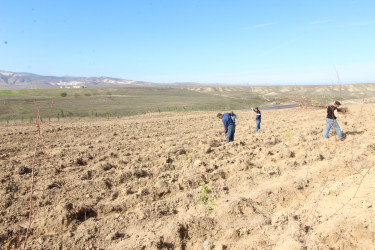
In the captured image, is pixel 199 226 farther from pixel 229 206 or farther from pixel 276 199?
pixel 276 199

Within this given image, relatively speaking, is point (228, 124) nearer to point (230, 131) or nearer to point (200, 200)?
point (230, 131)

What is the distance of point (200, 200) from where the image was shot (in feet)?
14.8

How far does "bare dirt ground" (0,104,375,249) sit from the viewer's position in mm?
3453

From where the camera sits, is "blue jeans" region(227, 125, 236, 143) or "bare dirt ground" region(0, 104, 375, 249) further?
"blue jeans" region(227, 125, 236, 143)

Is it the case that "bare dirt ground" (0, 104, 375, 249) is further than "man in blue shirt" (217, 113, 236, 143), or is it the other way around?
"man in blue shirt" (217, 113, 236, 143)

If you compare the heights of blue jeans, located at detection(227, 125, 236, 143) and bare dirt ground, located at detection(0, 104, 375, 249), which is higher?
blue jeans, located at detection(227, 125, 236, 143)

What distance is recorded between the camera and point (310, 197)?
4.44 meters

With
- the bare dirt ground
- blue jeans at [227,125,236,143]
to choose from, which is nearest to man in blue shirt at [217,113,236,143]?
blue jeans at [227,125,236,143]

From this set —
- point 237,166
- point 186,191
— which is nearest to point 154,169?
point 186,191

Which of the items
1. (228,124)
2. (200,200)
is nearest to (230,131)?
(228,124)

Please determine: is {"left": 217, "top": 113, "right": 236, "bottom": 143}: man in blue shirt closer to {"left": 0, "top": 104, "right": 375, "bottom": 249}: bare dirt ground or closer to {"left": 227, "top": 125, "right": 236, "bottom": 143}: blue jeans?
{"left": 227, "top": 125, "right": 236, "bottom": 143}: blue jeans

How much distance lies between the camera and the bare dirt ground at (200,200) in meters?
3.45

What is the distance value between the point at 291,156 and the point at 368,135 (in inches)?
136

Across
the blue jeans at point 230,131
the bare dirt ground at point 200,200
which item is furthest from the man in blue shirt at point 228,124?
the bare dirt ground at point 200,200
